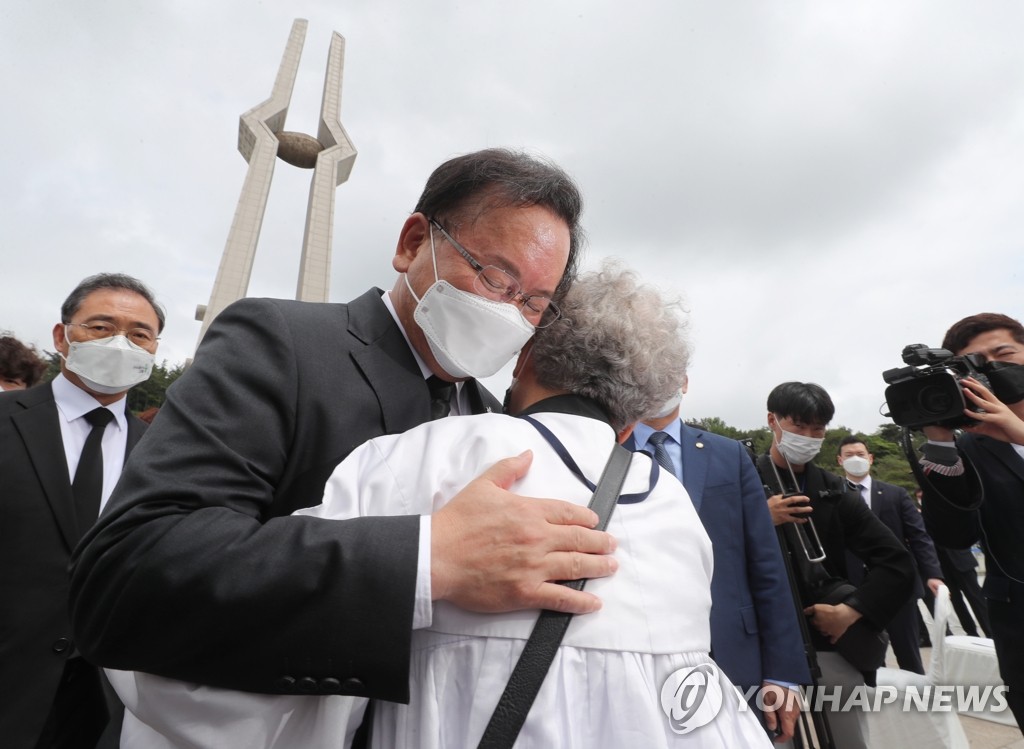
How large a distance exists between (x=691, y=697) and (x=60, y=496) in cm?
249

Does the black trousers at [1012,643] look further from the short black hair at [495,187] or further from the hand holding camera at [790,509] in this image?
the short black hair at [495,187]

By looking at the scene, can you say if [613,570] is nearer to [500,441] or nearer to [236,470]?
[500,441]

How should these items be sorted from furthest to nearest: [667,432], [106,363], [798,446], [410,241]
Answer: [798,446] < [667,432] < [106,363] < [410,241]

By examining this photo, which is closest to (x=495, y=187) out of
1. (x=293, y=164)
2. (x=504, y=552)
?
(x=504, y=552)

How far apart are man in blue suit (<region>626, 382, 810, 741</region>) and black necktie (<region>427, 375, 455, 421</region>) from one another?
1264 millimetres

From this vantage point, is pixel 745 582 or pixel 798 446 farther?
pixel 798 446

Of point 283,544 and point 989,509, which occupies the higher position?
point 989,509

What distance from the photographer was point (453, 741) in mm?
980

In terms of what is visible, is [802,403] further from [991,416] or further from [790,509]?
[991,416]

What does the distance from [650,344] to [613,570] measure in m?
0.64

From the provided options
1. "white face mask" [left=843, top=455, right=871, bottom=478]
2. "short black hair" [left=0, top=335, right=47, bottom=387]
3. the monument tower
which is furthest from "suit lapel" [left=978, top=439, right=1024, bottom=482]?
the monument tower

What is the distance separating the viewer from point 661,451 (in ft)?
10.4

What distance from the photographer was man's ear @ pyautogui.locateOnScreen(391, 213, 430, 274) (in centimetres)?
170

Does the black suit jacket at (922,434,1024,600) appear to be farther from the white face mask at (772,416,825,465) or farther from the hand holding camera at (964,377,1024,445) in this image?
the white face mask at (772,416,825,465)
